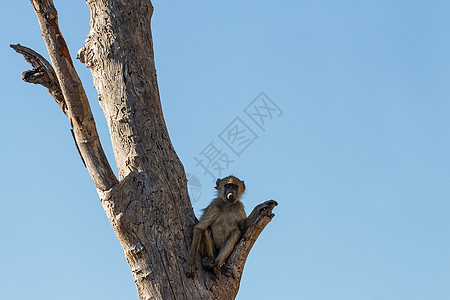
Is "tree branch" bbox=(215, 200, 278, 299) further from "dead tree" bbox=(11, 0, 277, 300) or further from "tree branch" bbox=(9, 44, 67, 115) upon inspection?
"tree branch" bbox=(9, 44, 67, 115)

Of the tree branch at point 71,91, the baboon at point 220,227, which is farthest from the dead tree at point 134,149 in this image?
the baboon at point 220,227

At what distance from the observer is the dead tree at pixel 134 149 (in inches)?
256

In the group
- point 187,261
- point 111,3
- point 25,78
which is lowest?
point 187,261

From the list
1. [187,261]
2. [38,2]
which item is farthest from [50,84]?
[187,261]

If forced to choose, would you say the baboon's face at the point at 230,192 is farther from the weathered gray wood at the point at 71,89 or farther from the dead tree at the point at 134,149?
the weathered gray wood at the point at 71,89

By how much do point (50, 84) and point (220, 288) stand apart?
139 inches

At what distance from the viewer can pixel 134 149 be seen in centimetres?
689

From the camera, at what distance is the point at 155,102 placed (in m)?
7.25

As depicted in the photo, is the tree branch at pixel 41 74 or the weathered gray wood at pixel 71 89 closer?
the weathered gray wood at pixel 71 89

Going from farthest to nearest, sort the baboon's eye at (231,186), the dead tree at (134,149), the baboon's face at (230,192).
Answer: the baboon's eye at (231,186) → the baboon's face at (230,192) → the dead tree at (134,149)

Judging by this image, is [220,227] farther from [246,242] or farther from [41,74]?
[41,74]

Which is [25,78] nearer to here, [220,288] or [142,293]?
[142,293]

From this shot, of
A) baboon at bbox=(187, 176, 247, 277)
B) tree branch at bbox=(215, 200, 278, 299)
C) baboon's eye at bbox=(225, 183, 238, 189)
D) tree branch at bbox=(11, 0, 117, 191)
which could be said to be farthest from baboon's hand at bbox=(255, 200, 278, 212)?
tree branch at bbox=(11, 0, 117, 191)

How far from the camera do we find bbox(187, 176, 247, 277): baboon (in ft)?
22.6
